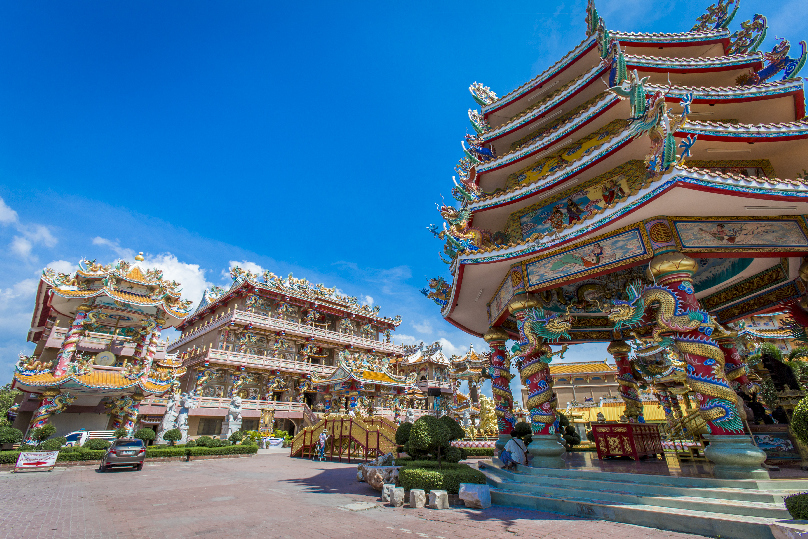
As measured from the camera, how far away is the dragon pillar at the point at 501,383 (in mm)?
11055

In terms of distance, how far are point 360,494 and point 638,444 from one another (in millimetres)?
7341

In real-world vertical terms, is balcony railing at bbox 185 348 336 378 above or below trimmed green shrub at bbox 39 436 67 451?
above

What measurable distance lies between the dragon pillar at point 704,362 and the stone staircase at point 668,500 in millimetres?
370

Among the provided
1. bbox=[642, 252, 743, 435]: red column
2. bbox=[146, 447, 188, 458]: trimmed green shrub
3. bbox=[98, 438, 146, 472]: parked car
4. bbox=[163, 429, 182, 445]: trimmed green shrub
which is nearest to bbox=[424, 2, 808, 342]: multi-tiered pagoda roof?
bbox=[642, 252, 743, 435]: red column

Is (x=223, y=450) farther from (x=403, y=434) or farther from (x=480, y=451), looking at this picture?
(x=480, y=451)

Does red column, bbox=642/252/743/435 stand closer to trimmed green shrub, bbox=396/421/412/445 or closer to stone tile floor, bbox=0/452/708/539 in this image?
stone tile floor, bbox=0/452/708/539

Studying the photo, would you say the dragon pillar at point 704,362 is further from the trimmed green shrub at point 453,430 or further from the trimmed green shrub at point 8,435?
the trimmed green shrub at point 8,435

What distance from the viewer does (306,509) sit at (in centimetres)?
715

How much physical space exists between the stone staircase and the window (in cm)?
2716

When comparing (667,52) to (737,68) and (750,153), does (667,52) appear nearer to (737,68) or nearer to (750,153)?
(737,68)

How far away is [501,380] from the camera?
37.2 ft

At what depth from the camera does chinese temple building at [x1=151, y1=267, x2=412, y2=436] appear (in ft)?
91.3

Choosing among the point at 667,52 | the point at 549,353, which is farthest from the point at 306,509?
the point at 667,52

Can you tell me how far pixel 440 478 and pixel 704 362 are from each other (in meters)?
5.67
